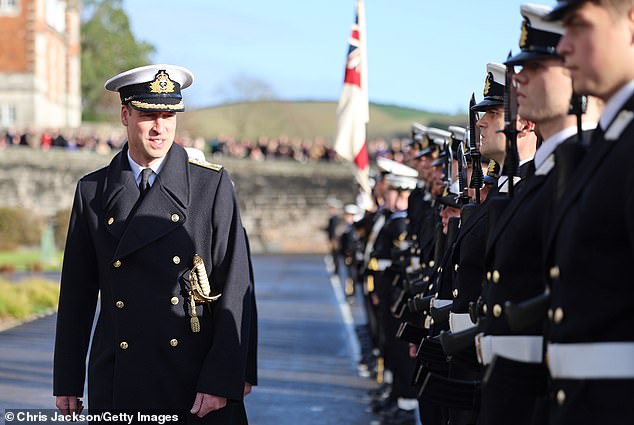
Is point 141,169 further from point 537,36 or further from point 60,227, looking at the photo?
point 60,227

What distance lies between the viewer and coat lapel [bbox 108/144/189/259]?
545cm

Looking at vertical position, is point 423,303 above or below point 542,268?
below

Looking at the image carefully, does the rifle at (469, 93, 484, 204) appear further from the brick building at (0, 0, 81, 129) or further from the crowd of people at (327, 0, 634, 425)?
the brick building at (0, 0, 81, 129)

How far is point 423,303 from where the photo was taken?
7.04 metres

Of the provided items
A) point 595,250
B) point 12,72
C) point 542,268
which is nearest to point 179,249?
point 542,268

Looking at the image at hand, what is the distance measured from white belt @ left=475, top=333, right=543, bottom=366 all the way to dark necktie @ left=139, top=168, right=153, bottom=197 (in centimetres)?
181

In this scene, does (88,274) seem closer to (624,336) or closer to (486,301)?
(486,301)

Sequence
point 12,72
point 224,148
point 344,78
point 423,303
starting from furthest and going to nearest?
point 12,72, point 224,148, point 344,78, point 423,303

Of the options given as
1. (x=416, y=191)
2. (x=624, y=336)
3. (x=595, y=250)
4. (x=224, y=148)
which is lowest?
(x=224, y=148)

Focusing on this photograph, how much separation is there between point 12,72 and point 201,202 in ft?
251

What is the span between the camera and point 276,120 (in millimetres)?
108312

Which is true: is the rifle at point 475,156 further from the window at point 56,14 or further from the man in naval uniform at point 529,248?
the window at point 56,14

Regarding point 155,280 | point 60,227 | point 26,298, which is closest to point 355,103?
point 26,298

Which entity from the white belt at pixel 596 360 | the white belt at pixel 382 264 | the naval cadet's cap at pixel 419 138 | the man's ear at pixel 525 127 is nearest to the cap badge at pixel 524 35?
the white belt at pixel 596 360
